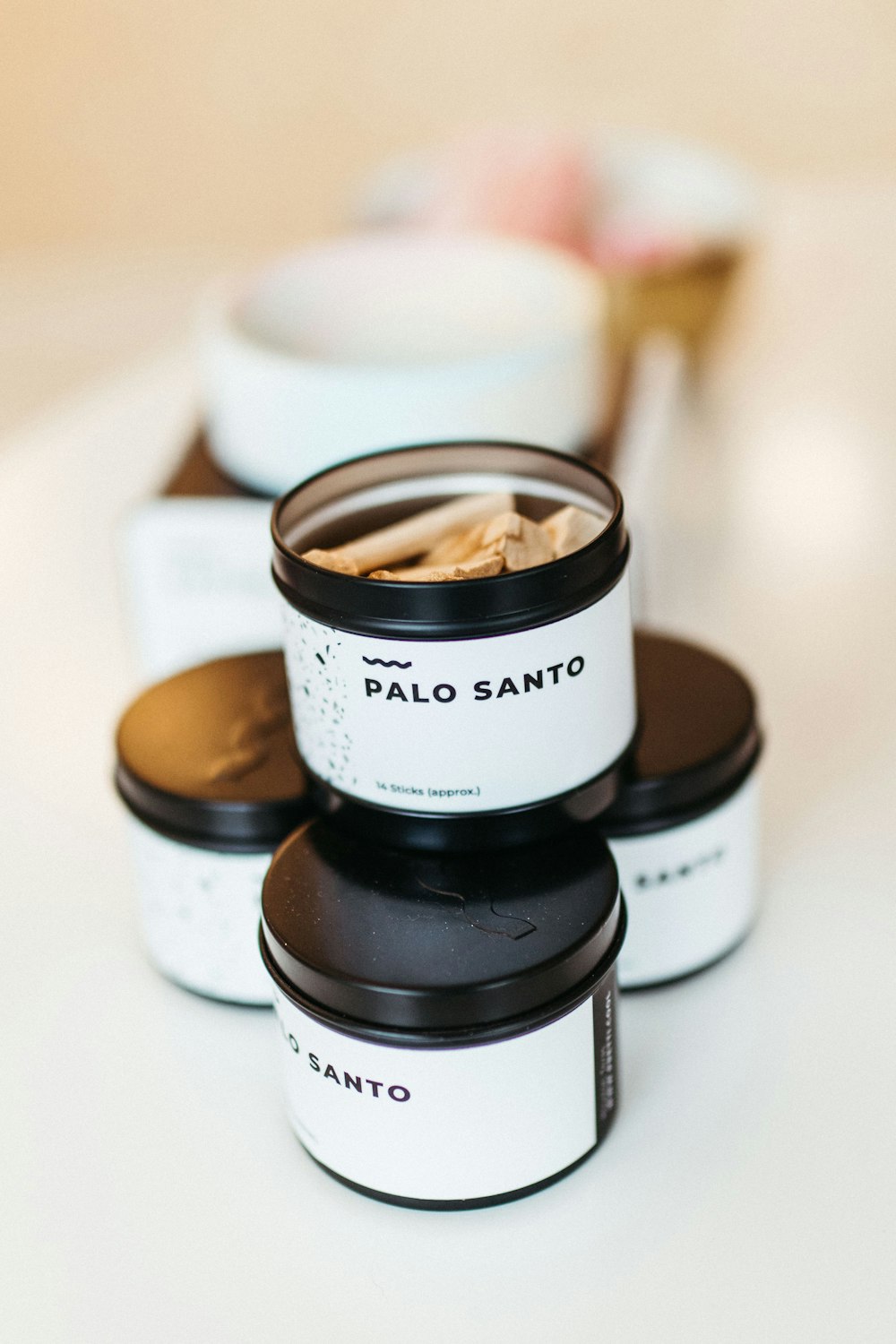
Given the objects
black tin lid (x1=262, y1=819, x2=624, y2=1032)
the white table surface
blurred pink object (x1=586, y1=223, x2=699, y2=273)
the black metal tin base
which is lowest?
the white table surface

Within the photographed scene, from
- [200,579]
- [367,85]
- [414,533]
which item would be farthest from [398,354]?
[367,85]

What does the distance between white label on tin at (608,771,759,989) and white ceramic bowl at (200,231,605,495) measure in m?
0.20

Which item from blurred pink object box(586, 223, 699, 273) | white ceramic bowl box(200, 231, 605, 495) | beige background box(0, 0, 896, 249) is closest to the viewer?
white ceramic bowl box(200, 231, 605, 495)

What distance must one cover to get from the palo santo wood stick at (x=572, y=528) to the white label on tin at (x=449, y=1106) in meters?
0.13

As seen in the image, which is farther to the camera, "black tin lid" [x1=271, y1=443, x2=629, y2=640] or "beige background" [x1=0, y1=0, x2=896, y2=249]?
"beige background" [x1=0, y1=0, x2=896, y2=249]

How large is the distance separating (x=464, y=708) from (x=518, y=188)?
2.03 feet

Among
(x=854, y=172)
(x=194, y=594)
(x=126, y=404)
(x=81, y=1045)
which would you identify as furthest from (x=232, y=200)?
(x=81, y=1045)

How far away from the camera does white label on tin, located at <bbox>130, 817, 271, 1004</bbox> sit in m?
0.45

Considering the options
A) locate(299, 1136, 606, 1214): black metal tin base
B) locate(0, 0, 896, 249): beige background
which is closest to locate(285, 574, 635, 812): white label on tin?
locate(299, 1136, 606, 1214): black metal tin base

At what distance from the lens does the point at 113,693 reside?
2.16 feet

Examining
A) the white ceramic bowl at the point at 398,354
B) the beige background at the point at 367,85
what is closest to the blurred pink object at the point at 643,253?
the white ceramic bowl at the point at 398,354

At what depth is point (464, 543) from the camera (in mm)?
431

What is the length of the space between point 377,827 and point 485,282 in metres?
0.35

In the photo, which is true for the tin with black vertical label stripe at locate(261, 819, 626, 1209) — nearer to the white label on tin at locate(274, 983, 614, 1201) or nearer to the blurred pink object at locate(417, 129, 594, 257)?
the white label on tin at locate(274, 983, 614, 1201)
